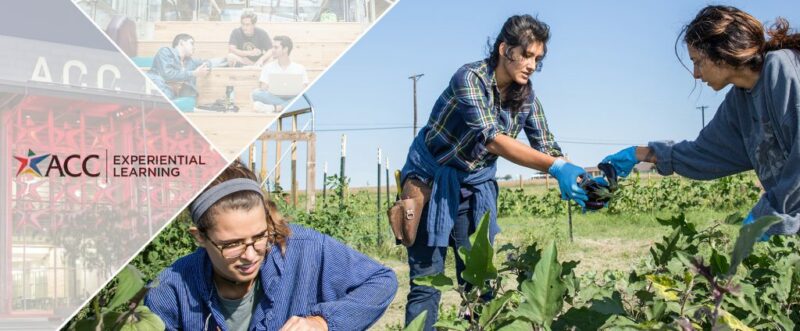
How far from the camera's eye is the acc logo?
3660mm

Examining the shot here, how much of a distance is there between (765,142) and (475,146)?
109 cm

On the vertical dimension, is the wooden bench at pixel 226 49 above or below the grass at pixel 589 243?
above

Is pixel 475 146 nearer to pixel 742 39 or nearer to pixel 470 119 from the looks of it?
pixel 470 119

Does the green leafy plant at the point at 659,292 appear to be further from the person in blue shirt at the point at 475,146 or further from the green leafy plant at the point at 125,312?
the person in blue shirt at the point at 475,146

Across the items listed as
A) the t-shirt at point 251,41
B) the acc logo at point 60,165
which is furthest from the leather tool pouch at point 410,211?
the acc logo at point 60,165

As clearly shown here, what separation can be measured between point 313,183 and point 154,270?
19.5 feet

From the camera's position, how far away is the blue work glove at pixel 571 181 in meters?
2.71

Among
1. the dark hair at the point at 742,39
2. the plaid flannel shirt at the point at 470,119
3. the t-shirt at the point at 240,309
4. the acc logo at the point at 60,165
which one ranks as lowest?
the t-shirt at the point at 240,309

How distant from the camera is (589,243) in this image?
9.70m

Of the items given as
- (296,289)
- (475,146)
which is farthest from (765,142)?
(296,289)

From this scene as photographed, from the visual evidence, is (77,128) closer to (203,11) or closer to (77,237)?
(77,237)

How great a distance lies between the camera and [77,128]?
11.7ft

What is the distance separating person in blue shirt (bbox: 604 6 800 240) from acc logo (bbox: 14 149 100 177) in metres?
2.53

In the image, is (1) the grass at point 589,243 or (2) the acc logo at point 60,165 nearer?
(2) the acc logo at point 60,165
